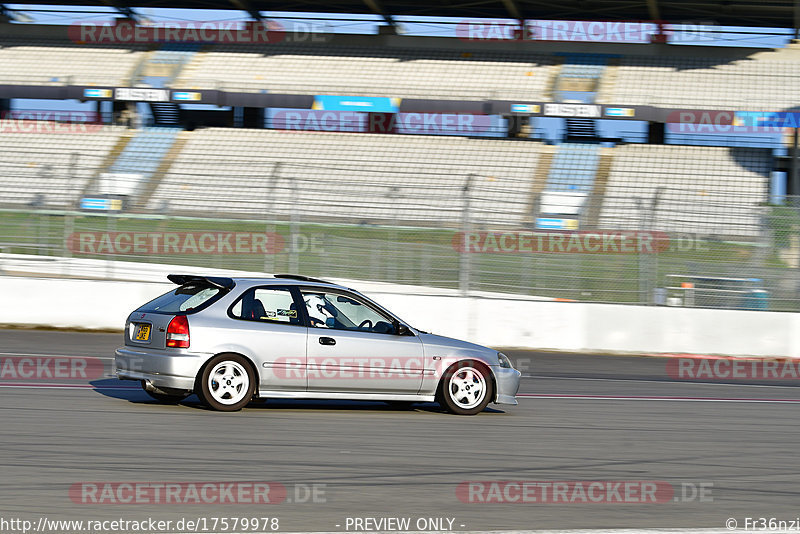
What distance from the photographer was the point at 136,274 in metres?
16.0

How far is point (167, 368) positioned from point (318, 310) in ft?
4.91

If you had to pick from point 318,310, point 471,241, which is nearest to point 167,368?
point 318,310

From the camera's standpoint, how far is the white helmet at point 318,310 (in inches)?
340

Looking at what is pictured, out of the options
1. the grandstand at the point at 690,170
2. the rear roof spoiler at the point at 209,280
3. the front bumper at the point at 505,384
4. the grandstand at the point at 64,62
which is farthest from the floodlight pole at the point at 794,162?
the rear roof spoiler at the point at 209,280

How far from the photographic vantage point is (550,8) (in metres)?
33.4

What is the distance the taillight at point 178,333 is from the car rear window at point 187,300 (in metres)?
0.17

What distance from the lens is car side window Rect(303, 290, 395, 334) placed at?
8.70m

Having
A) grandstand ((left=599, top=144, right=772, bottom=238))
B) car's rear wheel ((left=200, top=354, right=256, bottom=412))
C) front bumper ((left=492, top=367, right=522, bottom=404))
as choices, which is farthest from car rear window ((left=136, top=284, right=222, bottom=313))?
grandstand ((left=599, top=144, right=772, bottom=238))

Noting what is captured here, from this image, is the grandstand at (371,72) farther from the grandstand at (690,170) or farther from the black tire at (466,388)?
the black tire at (466,388)

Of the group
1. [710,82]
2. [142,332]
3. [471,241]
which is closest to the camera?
[142,332]

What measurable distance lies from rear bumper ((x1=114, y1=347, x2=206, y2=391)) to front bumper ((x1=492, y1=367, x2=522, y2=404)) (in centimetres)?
282

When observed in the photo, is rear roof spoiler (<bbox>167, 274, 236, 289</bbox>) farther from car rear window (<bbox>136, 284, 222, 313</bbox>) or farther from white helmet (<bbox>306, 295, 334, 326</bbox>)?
white helmet (<bbox>306, 295, 334, 326</bbox>)

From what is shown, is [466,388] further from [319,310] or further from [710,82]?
[710,82]

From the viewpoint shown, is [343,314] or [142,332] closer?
[142,332]
